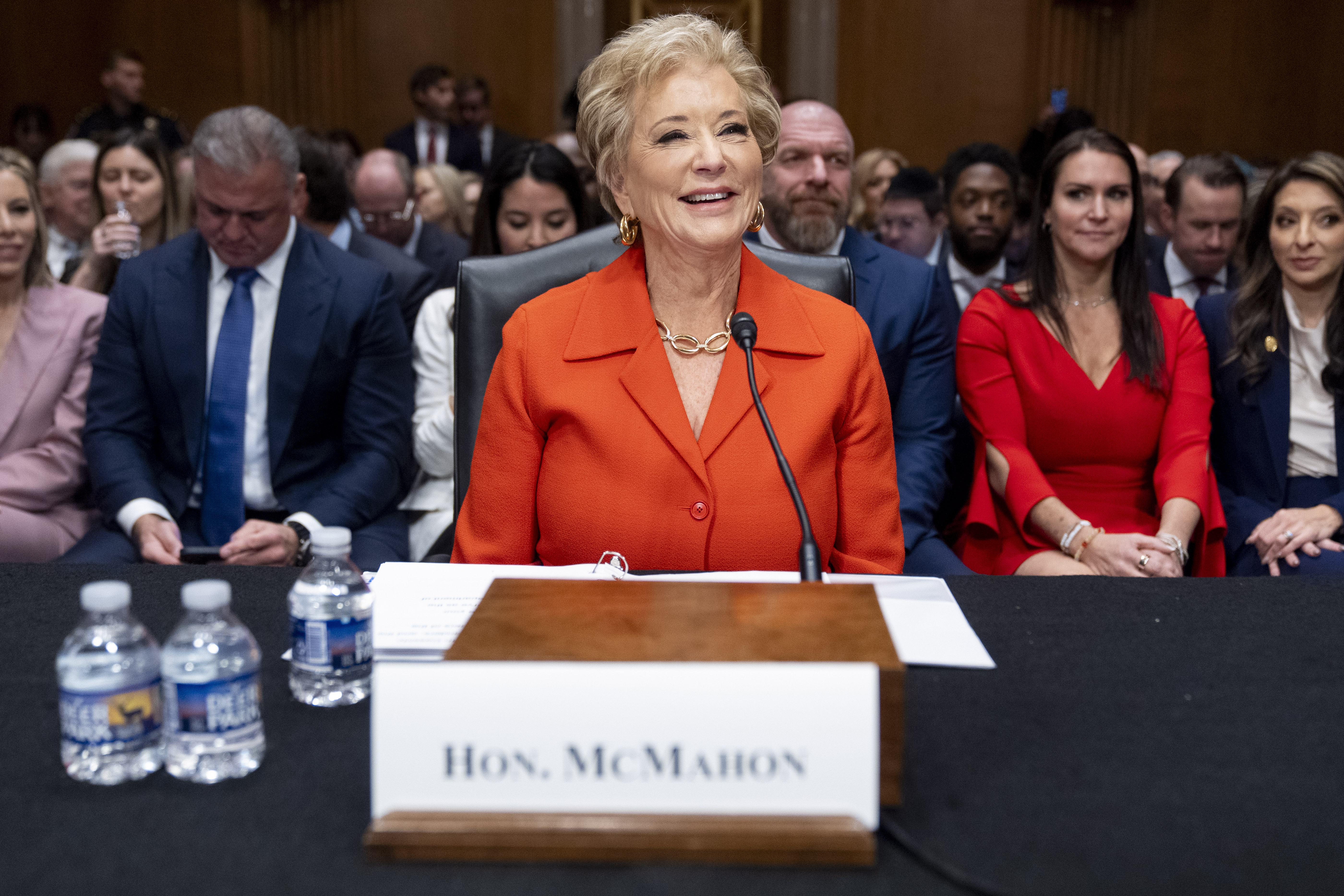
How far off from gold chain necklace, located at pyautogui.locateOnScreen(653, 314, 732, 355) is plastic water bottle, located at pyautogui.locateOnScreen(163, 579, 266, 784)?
0.85 metres

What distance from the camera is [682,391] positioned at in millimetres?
1647

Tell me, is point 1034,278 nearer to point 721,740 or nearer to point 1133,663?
point 1133,663

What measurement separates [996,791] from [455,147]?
22.0ft

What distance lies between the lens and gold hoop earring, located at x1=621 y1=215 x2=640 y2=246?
68.2 inches

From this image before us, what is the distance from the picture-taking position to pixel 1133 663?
46.1 inches

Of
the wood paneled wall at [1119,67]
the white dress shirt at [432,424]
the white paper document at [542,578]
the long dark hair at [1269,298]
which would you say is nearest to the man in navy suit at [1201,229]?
the long dark hair at [1269,298]

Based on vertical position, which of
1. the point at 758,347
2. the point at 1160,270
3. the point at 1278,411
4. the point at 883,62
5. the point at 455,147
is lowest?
the point at 1278,411

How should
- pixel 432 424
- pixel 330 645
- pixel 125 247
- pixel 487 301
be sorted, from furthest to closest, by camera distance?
pixel 125 247 < pixel 432 424 < pixel 487 301 < pixel 330 645

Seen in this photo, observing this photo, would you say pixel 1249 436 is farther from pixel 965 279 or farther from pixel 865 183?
pixel 865 183

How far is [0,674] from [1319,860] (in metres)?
1.15

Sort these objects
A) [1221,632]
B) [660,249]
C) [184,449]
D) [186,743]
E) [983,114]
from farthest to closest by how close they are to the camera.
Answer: [983,114] < [184,449] < [660,249] < [1221,632] < [186,743]

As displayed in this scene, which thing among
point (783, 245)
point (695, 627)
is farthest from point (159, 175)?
point (695, 627)

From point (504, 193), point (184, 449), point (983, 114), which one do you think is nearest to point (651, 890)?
point (184, 449)

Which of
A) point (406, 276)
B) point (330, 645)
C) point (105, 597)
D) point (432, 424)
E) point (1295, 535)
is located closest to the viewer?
point (105, 597)
